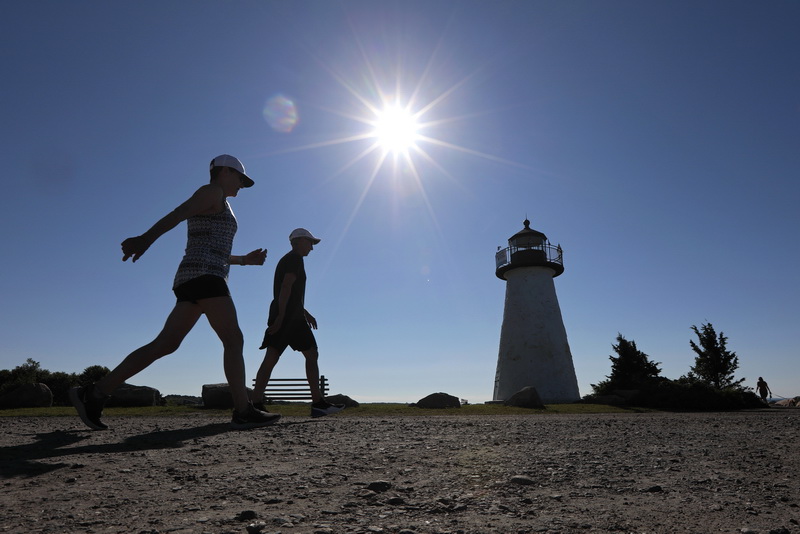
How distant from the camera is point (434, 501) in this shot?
2164mm

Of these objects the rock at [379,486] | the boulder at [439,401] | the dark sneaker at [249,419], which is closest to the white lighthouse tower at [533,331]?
the boulder at [439,401]

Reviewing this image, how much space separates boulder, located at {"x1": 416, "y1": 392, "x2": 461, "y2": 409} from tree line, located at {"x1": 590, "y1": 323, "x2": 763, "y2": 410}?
317 inches

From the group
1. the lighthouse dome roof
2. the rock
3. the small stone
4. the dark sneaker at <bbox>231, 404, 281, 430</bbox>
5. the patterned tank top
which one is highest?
the lighthouse dome roof

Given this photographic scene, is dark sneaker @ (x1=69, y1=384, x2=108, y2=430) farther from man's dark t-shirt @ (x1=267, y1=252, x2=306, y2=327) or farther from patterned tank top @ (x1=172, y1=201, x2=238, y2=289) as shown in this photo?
man's dark t-shirt @ (x1=267, y1=252, x2=306, y2=327)

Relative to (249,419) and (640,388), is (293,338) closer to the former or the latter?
(249,419)

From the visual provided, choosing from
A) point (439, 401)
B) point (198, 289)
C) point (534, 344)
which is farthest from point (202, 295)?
point (534, 344)

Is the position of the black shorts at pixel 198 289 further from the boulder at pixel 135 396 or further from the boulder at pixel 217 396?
the boulder at pixel 135 396

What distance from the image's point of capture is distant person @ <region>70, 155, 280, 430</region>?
4.36 m

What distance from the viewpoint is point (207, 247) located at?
15.2 ft

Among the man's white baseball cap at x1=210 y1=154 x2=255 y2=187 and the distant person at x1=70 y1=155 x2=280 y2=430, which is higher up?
the man's white baseball cap at x1=210 y1=154 x2=255 y2=187

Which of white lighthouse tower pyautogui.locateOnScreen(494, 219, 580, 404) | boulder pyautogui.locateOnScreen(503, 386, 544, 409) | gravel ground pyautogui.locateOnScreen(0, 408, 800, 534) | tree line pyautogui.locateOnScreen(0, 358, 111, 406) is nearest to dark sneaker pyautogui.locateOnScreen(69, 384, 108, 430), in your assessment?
gravel ground pyautogui.locateOnScreen(0, 408, 800, 534)

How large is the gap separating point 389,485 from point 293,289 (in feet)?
15.9

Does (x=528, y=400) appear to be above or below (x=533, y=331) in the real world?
below

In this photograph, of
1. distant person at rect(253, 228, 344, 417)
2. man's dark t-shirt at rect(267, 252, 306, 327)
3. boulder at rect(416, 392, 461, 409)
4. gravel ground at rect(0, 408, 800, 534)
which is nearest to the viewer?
gravel ground at rect(0, 408, 800, 534)
